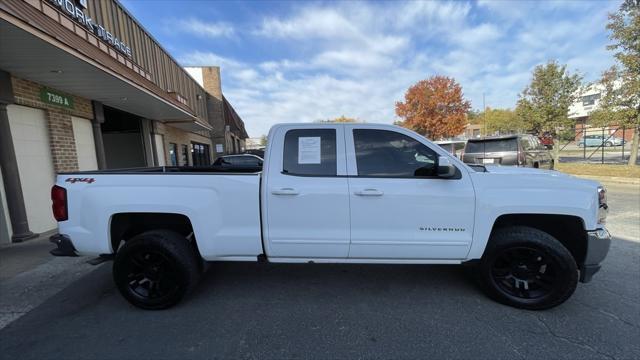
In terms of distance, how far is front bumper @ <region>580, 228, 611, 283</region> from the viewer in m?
2.90

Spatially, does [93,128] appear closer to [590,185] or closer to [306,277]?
[306,277]

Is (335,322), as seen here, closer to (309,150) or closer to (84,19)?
(309,150)

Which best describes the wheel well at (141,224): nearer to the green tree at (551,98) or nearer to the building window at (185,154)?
the building window at (185,154)

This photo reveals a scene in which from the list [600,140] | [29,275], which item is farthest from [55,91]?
[600,140]

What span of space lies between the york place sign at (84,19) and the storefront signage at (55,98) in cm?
164

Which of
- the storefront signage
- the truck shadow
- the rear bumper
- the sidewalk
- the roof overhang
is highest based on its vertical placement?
the roof overhang

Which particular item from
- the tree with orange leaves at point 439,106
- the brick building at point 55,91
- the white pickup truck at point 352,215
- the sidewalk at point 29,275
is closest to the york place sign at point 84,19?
the brick building at point 55,91

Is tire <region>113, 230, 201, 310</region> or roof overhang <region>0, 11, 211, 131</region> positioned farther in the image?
roof overhang <region>0, 11, 211, 131</region>

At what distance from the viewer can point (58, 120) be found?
6797 millimetres

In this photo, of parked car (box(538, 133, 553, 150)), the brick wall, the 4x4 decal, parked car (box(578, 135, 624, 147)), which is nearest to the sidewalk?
the 4x4 decal

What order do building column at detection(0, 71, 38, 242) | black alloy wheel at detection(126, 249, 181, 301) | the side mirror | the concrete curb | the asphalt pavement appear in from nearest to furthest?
the asphalt pavement
the side mirror
black alloy wheel at detection(126, 249, 181, 301)
building column at detection(0, 71, 38, 242)
the concrete curb

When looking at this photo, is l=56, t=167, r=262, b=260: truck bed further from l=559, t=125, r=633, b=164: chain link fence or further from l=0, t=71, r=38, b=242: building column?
l=559, t=125, r=633, b=164: chain link fence

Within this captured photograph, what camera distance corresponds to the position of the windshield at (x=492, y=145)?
30.6 feet

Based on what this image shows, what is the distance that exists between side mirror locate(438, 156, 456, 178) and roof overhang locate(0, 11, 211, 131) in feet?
17.0
